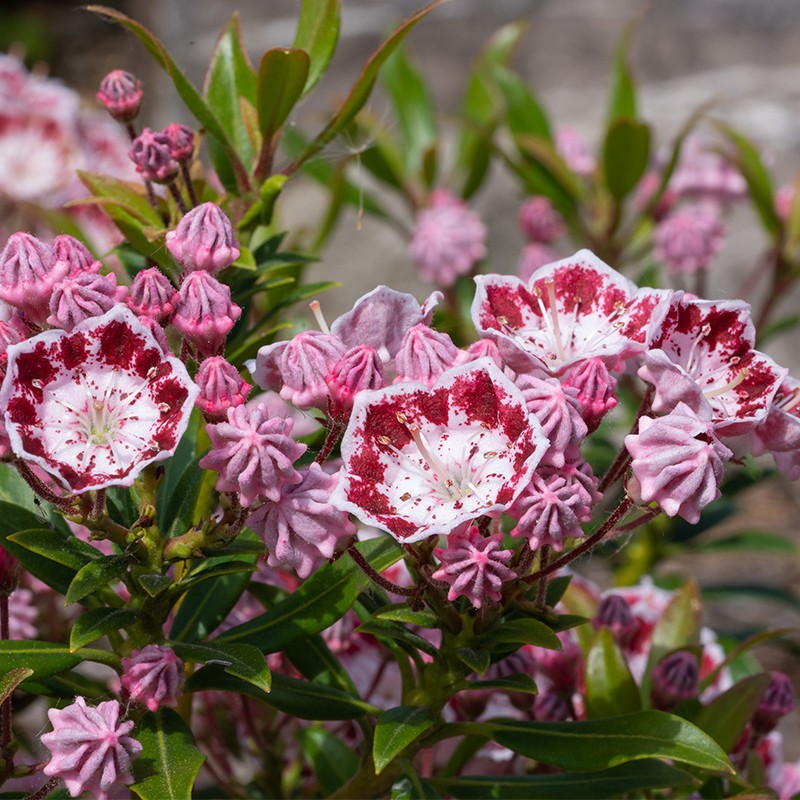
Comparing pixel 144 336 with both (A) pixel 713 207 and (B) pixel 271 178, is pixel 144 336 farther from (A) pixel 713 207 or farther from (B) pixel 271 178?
(A) pixel 713 207

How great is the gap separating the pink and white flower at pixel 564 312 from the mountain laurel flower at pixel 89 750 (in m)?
0.57

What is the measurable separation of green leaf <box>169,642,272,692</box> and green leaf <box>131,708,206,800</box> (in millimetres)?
80

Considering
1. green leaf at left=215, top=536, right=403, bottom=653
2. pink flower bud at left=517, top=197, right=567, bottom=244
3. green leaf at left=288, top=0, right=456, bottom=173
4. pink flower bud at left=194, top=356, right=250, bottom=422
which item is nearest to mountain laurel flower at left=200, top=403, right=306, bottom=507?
pink flower bud at left=194, top=356, right=250, bottom=422

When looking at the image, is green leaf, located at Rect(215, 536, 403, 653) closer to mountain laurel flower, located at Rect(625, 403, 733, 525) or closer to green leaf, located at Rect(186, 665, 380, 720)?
green leaf, located at Rect(186, 665, 380, 720)

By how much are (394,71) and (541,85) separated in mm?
2280

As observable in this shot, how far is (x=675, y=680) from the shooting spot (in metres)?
1.65

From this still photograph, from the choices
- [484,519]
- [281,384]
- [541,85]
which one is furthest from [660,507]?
[541,85]

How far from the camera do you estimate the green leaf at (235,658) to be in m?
1.26

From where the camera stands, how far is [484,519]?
1.29 m

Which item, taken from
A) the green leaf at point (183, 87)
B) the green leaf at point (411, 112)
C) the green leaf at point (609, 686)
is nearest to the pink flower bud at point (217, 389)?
the green leaf at point (183, 87)

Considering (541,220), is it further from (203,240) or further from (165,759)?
(165,759)

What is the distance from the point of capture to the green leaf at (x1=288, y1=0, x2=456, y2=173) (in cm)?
157

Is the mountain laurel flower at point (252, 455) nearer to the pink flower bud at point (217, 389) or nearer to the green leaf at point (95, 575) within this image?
the pink flower bud at point (217, 389)

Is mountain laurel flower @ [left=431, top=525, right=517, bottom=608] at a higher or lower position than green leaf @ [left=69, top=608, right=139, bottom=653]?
higher
